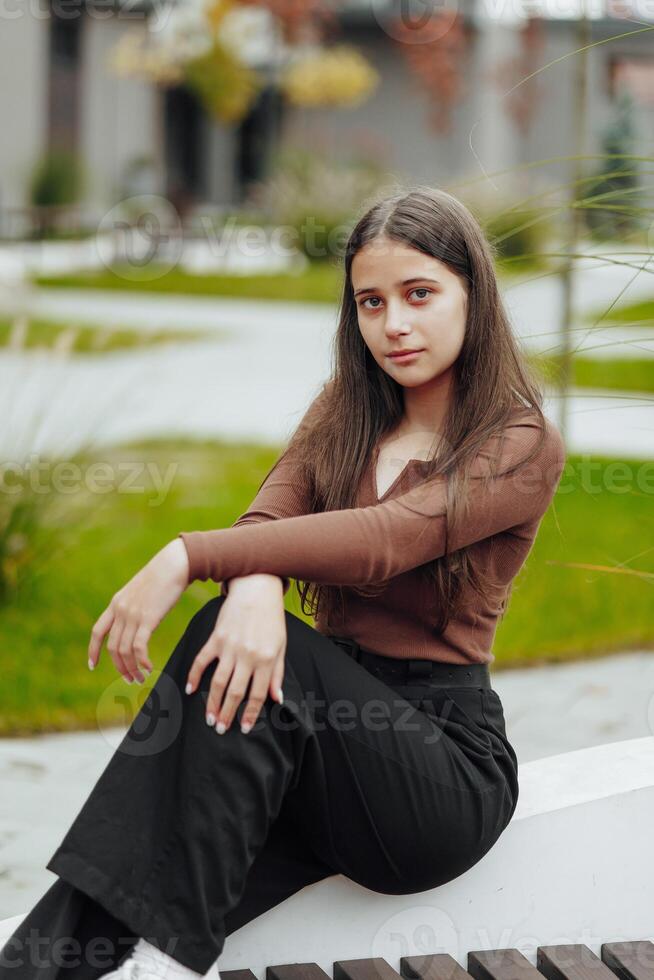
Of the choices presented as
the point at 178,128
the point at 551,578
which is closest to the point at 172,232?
the point at 178,128

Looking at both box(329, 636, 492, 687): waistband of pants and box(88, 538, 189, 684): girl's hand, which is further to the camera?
box(329, 636, 492, 687): waistband of pants

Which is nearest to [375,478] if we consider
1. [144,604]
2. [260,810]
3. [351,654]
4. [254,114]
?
[351,654]

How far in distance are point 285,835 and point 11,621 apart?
2179mm

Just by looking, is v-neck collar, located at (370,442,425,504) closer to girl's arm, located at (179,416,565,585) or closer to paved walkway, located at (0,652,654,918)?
girl's arm, located at (179,416,565,585)

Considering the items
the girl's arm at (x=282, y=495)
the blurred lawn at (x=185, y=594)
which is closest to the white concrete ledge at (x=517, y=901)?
the girl's arm at (x=282, y=495)

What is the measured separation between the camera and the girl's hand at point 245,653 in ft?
4.88

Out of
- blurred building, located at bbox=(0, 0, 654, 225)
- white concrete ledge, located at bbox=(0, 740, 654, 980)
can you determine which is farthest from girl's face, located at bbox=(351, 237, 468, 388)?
blurred building, located at bbox=(0, 0, 654, 225)

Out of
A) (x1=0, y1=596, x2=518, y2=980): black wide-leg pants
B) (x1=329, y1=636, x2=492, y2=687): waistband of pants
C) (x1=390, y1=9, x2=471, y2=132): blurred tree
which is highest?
(x1=390, y1=9, x2=471, y2=132): blurred tree

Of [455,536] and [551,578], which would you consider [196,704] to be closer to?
[455,536]

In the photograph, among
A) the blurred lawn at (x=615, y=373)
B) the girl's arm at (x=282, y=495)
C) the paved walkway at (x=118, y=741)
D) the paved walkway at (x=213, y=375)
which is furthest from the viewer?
the blurred lawn at (x=615, y=373)

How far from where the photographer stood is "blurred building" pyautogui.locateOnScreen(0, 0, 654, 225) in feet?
59.0

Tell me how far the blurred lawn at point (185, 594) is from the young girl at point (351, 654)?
3.20 feet

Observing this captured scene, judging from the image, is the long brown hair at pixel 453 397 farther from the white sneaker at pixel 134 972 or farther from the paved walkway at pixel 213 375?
the paved walkway at pixel 213 375

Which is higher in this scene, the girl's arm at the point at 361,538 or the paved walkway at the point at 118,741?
the girl's arm at the point at 361,538
